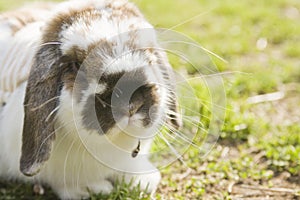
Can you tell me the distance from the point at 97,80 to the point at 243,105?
217 cm

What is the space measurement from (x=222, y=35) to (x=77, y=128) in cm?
363

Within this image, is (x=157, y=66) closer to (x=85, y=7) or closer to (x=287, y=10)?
(x=85, y=7)

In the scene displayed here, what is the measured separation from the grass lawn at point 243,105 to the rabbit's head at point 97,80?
1.42 ft

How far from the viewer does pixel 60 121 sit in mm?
3814

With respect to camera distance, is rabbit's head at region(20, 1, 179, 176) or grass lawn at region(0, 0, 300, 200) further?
grass lawn at region(0, 0, 300, 200)

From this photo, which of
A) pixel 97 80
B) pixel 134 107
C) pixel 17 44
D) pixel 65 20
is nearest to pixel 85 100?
pixel 97 80

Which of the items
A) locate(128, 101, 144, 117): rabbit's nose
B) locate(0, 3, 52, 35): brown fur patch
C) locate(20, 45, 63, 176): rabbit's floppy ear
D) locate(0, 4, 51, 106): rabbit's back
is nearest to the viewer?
locate(128, 101, 144, 117): rabbit's nose

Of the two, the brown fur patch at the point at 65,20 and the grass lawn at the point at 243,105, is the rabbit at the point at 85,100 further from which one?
the grass lawn at the point at 243,105

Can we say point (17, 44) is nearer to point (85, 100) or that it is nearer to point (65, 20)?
point (65, 20)

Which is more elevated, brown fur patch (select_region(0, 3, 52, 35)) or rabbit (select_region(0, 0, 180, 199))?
brown fur patch (select_region(0, 3, 52, 35))

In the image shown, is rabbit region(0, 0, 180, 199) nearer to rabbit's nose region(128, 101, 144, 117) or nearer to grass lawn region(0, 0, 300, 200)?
rabbit's nose region(128, 101, 144, 117)

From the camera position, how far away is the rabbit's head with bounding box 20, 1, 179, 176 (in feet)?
11.4

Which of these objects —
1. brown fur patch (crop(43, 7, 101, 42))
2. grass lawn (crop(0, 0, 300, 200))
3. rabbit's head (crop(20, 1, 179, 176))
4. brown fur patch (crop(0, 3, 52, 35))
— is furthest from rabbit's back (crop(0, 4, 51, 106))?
grass lawn (crop(0, 0, 300, 200))

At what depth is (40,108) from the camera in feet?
12.5
